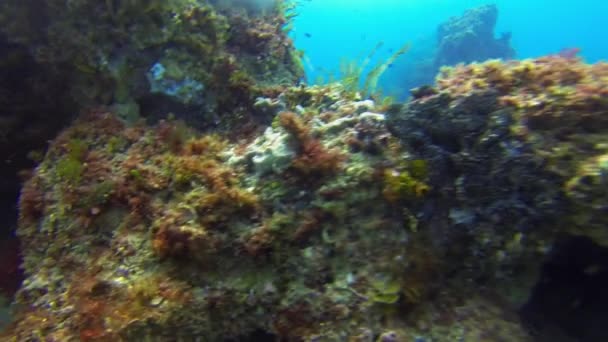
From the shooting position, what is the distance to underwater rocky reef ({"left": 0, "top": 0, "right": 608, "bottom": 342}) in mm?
3432

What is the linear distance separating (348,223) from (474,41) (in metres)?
29.9

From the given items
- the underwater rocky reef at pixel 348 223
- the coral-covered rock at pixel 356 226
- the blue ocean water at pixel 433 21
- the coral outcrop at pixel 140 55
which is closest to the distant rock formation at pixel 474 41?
the coral outcrop at pixel 140 55

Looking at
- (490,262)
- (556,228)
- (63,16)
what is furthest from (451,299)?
(63,16)

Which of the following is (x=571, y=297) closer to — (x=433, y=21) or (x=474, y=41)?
(x=474, y=41)

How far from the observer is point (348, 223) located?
3.82m

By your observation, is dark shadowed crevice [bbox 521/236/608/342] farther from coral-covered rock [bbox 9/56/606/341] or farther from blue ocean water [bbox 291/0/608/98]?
blue ocean water [bbox 291/0/608/98]

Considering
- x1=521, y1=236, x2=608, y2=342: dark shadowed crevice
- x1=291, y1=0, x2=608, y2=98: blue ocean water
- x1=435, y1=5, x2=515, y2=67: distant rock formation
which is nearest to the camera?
x1=521, y1=236, x2=608, y2=342: dark shadowed crevice

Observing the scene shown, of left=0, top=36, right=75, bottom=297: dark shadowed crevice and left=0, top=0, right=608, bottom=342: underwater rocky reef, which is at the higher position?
left=0, top=36, right=75, bottom=297: dark shadowed crevice

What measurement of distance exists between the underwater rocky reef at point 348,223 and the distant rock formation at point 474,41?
90.5ft

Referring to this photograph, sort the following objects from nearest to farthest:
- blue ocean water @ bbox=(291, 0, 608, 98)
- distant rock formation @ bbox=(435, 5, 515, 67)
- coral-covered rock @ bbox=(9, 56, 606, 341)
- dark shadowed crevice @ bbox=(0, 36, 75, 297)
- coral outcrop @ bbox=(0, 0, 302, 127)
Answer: coral-covered rock @ bbox=(9, 56, 606, 341) < coral outcrop @ bbox=(0, 0, 302, 127) < dark shadowed crevice @ bbox=(0, 36, 75, 297) < distant rock formation @ bbox=(435, 5, 515, 67) < blue ocean water @ bbox=(291, 0, 608, 98)

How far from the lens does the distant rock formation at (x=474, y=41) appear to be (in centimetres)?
2911

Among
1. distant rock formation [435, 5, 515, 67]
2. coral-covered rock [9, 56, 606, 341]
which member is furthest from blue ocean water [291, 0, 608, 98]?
coral-covered rock [9, 56, 606, 341]

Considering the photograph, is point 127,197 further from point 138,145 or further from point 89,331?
point 89,331

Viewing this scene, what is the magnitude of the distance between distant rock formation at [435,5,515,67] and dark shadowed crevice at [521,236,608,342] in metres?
27.7
